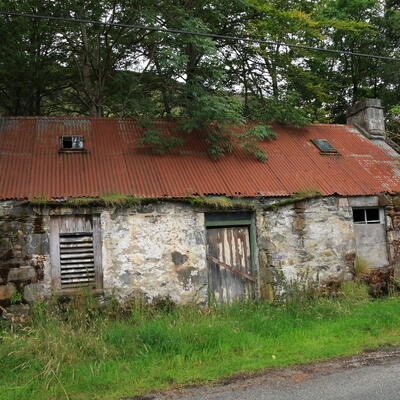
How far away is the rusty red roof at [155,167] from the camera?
29.3ft

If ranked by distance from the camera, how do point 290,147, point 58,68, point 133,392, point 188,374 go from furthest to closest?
point 58,68, point 290,147, point 188,374, point 133,392

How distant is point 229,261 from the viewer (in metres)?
9.45

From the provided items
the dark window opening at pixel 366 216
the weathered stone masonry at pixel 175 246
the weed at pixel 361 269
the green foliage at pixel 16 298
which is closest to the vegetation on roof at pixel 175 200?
the weathered stone masonry at pixel 175 246

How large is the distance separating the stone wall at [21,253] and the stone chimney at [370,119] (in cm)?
1097

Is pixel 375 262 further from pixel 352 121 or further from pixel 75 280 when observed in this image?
pixel 75 280

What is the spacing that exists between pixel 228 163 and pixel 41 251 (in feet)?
16.7

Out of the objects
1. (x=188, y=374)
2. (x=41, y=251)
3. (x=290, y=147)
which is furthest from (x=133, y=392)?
(x=290, y=147)

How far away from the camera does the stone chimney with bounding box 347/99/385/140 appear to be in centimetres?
1385

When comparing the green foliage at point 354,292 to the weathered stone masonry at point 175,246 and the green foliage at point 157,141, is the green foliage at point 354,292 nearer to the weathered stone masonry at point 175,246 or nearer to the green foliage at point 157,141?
the weathered stone masonry at point 175,246

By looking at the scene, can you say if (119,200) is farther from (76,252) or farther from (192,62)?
(192,62)

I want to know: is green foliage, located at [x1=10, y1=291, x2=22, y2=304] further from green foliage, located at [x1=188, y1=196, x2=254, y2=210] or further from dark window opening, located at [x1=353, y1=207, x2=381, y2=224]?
dark window opening, located at [x1=353, y1=207, x2=381, y2=224]

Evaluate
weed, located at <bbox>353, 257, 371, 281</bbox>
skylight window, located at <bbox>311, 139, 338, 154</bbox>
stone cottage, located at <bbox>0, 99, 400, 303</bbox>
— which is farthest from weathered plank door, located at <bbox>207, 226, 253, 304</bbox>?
skylight window, located at <bbox>311, 139, 338, 154</bbox>

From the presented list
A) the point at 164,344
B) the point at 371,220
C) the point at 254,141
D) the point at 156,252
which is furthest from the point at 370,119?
the point at 164,344

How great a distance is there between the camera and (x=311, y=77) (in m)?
16.5
